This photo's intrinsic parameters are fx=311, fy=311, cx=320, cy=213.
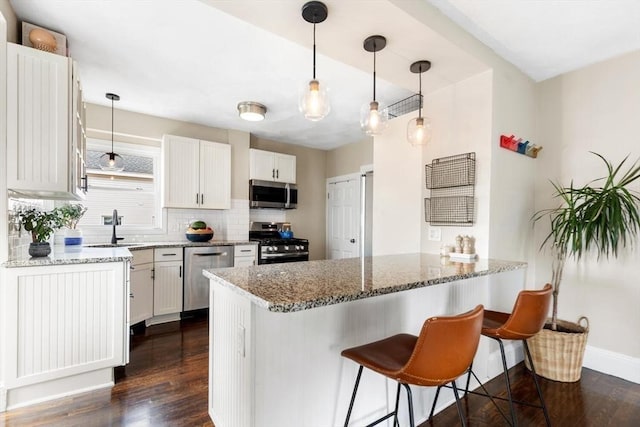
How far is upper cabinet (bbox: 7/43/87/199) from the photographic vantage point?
1.92 metres

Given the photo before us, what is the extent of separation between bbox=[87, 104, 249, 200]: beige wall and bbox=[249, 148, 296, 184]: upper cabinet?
10 cm

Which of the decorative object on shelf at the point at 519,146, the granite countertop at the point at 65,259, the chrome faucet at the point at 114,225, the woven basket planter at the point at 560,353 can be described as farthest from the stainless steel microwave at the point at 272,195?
the woven basket planter at the point at 560,353

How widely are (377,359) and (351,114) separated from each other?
3.11 meters

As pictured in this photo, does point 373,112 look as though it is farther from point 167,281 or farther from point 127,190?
point 127,190

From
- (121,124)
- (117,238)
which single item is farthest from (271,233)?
(121,124)

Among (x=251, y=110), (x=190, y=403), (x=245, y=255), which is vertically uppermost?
(x=251, y=110)

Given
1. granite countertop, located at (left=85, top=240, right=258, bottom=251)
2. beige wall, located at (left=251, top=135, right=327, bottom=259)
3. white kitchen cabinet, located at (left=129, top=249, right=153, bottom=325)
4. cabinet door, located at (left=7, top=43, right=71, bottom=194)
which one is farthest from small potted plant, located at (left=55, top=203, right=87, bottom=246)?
beige wall, located at (left=251, top=135, right=327, bottom=259)

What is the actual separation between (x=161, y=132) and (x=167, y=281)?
190cm

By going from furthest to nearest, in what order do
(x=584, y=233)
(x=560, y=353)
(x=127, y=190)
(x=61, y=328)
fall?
1. (x=127, y=190)
2. (x=584, y=233)
3. (x=560, y=353)
4. (x=61, y=328)

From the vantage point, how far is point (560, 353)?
2352mm

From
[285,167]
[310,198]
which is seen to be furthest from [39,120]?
[310,198]

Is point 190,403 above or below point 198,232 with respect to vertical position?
below

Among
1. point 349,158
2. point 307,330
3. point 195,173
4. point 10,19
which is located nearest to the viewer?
point 307,330

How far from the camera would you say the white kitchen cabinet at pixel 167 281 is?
350cm
